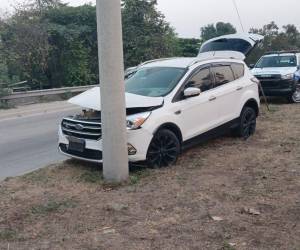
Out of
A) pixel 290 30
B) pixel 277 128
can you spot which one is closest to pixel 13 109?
pixel 277 128

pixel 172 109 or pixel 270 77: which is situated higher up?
pixel 172 109

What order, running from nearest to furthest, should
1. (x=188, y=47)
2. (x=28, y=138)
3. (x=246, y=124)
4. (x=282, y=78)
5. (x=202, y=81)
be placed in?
(x=202, y=81)
(x=246, y=124)
(x=28, y=138)
(x=282, y=78)
(x=188, y=47)

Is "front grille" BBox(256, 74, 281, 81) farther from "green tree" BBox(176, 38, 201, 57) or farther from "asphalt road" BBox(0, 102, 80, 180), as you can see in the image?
"green tree" BBox(176, 38, 201, 57)

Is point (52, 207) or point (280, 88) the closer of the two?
point (52, 207)

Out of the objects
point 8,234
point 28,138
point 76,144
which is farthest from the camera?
point 28,138

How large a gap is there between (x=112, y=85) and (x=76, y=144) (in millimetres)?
1335

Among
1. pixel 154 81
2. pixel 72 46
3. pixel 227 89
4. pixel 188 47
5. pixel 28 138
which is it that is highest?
pixel 72 46

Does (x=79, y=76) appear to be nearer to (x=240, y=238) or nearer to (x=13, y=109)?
(x=13, y=109)

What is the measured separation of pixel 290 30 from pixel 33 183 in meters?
30.8

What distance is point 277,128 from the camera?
10.2 metres

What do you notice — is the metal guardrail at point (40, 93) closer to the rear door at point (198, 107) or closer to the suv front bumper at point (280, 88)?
the suv front bumper at point (280, 88)

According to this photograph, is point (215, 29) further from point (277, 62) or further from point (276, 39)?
point (277, 62)

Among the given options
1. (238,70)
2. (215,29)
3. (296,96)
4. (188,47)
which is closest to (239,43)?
(296,96)

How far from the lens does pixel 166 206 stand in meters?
5.55
